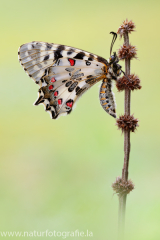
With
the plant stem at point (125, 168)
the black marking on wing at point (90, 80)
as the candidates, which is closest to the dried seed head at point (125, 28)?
the plant stem at point (125, 168)

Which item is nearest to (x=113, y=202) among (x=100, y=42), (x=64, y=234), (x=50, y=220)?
(x=50, y=220)

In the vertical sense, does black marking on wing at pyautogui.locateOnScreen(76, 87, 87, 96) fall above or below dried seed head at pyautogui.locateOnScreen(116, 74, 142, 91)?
above

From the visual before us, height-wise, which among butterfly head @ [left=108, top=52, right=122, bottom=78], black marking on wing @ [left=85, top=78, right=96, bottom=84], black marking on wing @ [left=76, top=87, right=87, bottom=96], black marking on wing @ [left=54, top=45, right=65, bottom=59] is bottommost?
butterfly head @ [left=108, top=52, right=122, bottom=78]

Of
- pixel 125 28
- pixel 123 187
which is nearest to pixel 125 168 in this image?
pixel 123 187

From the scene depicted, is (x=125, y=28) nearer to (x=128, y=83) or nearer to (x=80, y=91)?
(x=128, y=83)

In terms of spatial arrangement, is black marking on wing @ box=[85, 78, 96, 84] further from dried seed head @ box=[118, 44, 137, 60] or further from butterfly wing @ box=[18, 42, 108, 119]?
dried seed head @ box=[118, 44, 137, 60]

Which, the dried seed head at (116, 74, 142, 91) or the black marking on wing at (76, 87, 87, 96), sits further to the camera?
the black marking on wing at (76, 87, 87, 96)

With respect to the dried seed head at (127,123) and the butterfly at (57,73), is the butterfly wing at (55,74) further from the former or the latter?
the dried seed head at (127,123)

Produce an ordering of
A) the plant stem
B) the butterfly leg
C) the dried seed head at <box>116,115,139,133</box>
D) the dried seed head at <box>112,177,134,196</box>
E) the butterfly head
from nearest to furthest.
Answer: the plant stem → the dried seed head at <box>112,177,134,196</box> → the dried seed head at <box>116,115,139,133</box> → the butterfly head → the butterfly leg

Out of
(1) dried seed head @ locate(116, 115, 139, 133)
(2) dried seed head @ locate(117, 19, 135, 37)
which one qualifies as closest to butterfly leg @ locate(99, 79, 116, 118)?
(1) dried seed head @ locate(116, 115, 139, 133)
